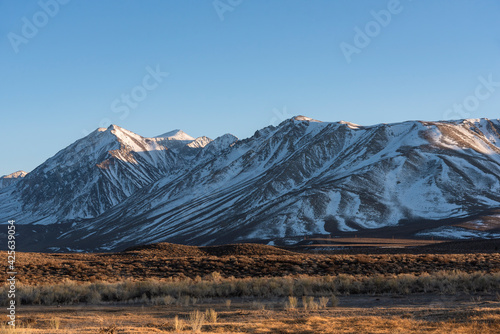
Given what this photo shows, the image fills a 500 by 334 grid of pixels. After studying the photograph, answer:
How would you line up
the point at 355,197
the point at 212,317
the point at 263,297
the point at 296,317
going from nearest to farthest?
the point at 212,317 → the point at 296,317 → the point at 263,297 → the point at 355,197

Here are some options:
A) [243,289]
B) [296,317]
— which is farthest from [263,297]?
[296,317]

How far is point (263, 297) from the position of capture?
2608 centimetres

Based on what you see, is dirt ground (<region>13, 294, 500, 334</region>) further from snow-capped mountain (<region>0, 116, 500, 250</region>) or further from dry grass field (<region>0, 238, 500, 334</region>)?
snow-capped mountain (<region>0, 116, 500, 250</region>)

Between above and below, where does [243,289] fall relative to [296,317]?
above

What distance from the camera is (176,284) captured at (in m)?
27.6

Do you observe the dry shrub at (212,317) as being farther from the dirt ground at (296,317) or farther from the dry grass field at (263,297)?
the dirt ground at (296,317)

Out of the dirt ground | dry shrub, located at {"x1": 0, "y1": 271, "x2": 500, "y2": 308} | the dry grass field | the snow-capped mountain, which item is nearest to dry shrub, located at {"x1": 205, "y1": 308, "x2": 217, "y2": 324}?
the dry grass field

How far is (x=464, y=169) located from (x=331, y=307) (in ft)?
489

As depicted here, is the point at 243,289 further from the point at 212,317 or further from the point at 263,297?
the point at 212,317

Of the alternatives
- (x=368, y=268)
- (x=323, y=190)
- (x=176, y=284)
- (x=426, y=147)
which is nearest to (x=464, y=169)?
(x=426, y=147)

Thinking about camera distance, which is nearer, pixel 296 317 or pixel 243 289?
pixel 296 317

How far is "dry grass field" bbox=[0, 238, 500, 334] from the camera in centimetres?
1725

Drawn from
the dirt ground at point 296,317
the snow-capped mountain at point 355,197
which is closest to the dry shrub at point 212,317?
the dirt ground at point 296,317

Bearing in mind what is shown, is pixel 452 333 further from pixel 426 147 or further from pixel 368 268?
pixel 426 147
